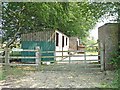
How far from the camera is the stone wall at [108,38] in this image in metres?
3.98

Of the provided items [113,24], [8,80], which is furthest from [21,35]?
[113,24]

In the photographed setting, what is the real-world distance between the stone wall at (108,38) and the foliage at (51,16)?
31 cm

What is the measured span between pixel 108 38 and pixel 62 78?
4.01 ft

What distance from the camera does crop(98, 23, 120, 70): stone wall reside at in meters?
3.98

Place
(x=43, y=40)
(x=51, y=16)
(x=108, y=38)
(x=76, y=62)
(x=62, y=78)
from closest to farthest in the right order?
(x=62, y=78) → (x=108, y=38) → (x=76, y=62) → (x=51, y=16) → (x=43, y=40)

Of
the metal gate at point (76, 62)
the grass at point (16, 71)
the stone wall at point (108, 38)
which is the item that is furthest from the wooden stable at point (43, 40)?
the stone wall at point (108, 38)

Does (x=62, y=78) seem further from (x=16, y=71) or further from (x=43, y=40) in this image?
(x=43, y=40)

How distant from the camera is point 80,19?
13.1ft

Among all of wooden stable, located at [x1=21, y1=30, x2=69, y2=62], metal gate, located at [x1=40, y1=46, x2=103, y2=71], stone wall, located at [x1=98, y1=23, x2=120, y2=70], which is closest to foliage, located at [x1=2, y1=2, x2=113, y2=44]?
wooden stable, located at [x1=21, y1=30, x2=69, y2=62]

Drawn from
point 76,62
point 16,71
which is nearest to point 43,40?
point 76,62

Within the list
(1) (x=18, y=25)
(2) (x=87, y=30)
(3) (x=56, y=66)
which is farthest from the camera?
(1) (x=18, y=25)

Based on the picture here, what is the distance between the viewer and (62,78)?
3770mm

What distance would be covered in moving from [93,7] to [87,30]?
814 millimetres

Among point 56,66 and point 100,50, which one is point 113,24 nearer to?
point 100,50
